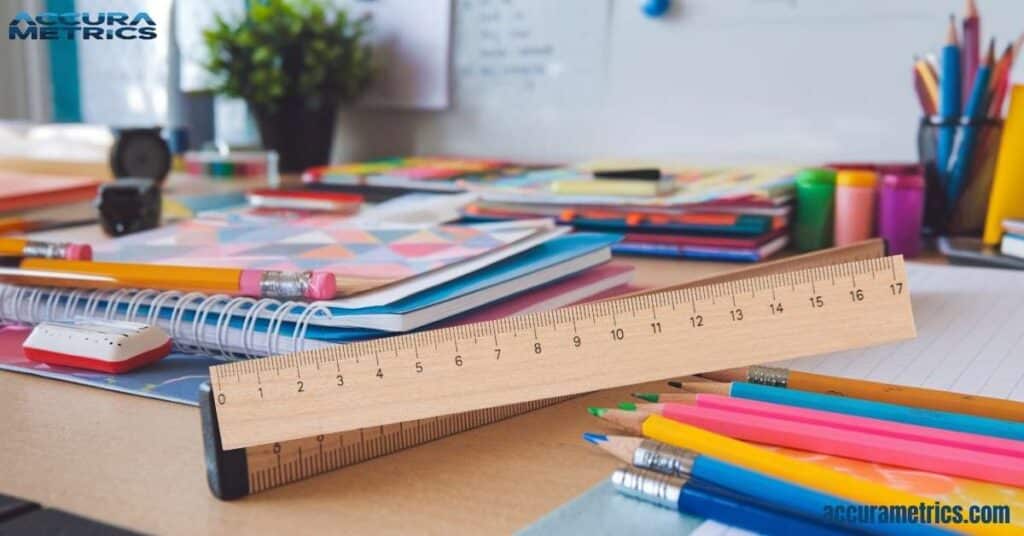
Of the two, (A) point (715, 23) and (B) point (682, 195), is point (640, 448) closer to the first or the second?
(B) point (682, 195)

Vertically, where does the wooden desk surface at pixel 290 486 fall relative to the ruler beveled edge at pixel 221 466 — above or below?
below

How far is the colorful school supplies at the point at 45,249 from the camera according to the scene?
729 mm

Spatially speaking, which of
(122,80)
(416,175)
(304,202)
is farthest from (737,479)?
(122,80)

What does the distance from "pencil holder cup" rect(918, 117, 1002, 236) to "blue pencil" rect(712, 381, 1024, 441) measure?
21.8 inches

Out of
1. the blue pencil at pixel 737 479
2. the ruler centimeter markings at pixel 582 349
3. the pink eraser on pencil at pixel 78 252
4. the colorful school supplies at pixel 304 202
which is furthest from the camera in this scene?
the colorful school supplies at pixel 304 202

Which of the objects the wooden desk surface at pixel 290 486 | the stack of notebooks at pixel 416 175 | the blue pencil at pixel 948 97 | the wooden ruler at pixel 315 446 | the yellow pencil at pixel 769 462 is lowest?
the wooden desk surface at pixel 290 486

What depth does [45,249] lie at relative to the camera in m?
0.74

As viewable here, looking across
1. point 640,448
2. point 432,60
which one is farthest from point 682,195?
point 432,60

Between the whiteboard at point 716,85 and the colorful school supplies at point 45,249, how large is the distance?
793mm

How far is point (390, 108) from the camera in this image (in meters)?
1.57

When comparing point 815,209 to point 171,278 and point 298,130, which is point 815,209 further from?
point 298,130

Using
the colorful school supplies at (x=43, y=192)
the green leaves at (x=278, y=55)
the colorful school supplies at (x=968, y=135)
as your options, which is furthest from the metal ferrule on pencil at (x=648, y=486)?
the green leaves at (x=278, y=55)

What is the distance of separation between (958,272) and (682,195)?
0.83ft

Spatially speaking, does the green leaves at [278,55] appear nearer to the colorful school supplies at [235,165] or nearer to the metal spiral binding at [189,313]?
the colorful school supplies at [235,165]
